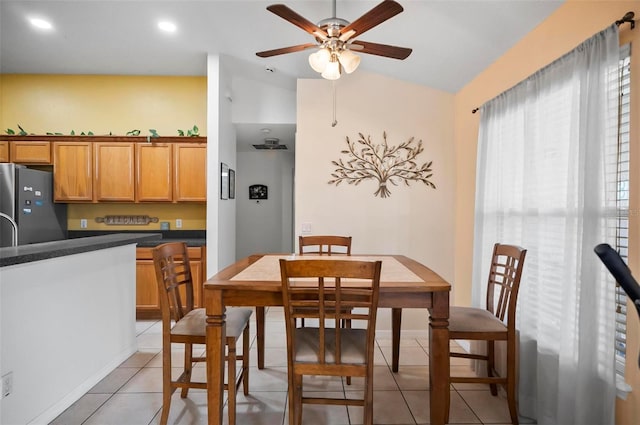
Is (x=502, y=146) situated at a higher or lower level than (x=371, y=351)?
higher

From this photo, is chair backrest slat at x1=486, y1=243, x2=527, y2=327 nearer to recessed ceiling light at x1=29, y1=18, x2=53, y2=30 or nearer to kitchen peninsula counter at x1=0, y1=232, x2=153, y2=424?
kitchen peninsula counter at x1=0, y1=232, x2=153, y2=424

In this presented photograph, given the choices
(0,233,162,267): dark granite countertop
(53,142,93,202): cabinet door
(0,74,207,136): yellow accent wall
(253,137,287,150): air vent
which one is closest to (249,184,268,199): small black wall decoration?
(253,137,287,150): air vent

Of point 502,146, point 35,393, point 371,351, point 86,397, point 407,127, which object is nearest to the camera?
point 371,351

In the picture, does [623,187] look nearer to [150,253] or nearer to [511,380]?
[511,380]

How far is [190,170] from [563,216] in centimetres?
367

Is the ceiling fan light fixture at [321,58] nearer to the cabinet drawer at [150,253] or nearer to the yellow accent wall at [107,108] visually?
the cabinet drawer at [150,253]

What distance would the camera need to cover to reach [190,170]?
4.26 m

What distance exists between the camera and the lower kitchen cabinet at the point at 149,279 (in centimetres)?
402

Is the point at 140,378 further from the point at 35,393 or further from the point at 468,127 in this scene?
the point at 468,127

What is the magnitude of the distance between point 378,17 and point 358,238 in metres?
2.27

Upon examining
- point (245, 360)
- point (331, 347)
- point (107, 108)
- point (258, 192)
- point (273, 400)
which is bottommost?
point (273, 400)

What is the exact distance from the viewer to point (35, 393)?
2.01m

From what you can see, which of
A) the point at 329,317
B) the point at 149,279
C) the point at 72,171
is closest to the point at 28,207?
the point at 72,171

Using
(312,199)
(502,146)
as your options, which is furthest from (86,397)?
(502,146)
